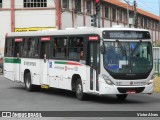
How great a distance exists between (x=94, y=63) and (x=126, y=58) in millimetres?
1205

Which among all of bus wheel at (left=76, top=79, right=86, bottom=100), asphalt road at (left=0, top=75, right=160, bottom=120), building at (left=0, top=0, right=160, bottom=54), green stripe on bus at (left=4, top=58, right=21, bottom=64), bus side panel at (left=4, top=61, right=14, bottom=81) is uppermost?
building at (left=0, top=0, right=160, bottom=54)

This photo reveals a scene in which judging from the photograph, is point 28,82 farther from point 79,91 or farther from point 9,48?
point 79,91

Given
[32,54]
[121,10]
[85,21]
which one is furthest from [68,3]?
[32,54]

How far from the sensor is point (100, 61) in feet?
58.0

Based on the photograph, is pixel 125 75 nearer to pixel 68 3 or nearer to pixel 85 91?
pixel 85 91

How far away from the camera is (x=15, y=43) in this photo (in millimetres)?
25344

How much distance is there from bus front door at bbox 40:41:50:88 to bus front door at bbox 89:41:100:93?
155 inches

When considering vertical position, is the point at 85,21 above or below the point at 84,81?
above

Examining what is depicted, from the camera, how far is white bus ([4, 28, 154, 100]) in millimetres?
17594

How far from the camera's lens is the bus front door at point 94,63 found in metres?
17.9

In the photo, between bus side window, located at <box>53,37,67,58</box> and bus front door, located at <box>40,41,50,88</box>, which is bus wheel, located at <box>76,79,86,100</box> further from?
bus front door, located at <box>40,41,50,88</box>

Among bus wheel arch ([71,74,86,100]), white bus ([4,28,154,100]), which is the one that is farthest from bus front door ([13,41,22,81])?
bus wheel arch ([71,74,86,100])

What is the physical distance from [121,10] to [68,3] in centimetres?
2781

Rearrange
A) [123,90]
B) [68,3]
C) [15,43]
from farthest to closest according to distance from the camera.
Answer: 1. [68,3]
2. [15,43]
3. [123,90]
